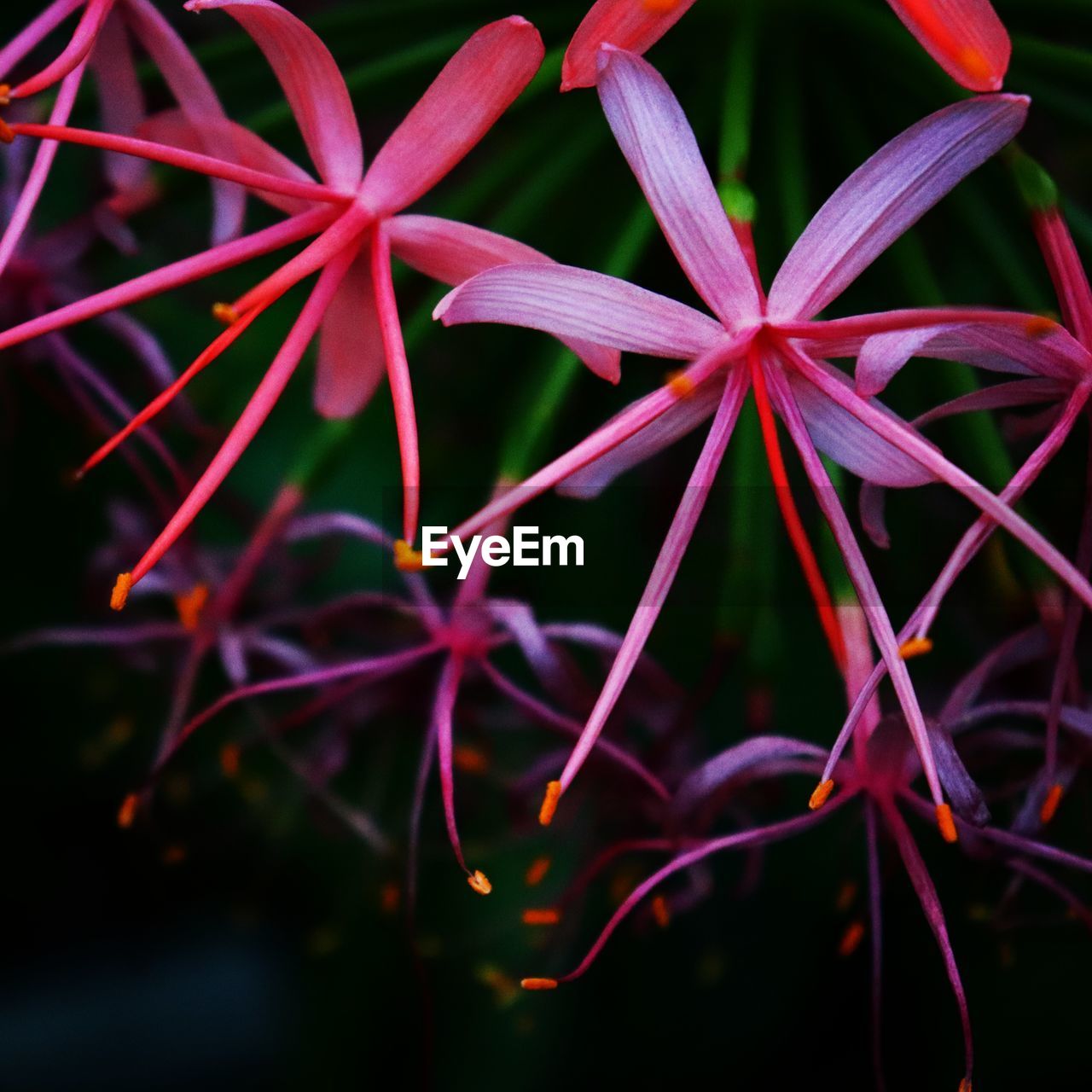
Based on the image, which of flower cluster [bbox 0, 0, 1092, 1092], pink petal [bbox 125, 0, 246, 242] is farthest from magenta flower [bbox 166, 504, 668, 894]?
pink petal [bbox 125, 0, 246, 242]

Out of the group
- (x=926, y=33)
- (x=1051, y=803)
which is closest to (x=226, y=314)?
(x=926, y=33)

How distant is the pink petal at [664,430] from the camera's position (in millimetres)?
469

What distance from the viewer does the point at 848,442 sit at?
0.47 meters

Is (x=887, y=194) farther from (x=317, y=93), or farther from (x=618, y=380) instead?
(x=317, y=93)

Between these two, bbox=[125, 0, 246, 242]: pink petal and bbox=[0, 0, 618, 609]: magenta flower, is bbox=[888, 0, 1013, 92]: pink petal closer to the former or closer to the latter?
bbox=[0, 0, 618, 609]: magenta flower

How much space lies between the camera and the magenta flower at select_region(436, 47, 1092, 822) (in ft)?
1.39

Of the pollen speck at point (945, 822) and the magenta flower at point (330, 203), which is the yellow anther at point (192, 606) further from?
the pollen speck at point (945, 822)

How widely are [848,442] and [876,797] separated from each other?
173 mm

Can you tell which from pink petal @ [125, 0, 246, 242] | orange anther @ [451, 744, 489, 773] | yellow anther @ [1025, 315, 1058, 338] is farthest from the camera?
orange anther @ [451, 744, 489, 773]

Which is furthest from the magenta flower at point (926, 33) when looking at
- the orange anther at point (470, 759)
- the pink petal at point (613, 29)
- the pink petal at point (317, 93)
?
the orange anther at point (470, 759)

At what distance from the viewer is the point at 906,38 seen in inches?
24.8

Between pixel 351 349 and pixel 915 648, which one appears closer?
pixel 915 648

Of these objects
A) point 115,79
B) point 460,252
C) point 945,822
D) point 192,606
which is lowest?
point 945,822

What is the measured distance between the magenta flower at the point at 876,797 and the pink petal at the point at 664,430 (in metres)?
0.14
